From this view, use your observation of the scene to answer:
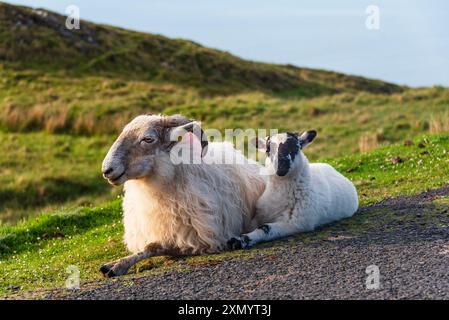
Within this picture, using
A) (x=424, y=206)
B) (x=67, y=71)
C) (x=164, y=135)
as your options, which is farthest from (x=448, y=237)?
(x=67, y=71)

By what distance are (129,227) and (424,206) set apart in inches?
210

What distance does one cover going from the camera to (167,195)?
10.1 m

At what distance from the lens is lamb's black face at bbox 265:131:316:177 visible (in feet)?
35.2

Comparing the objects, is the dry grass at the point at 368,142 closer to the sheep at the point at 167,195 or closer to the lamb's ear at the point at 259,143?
the lamb's ear at the point at 259,143

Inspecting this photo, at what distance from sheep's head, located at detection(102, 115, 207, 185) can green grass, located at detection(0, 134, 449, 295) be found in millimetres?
1435

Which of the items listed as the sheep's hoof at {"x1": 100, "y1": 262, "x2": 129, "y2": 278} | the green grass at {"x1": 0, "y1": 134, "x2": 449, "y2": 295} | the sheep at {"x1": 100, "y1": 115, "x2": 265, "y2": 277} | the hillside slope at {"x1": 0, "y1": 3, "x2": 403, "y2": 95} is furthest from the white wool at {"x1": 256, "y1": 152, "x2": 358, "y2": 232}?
the hillside slope at {"x1": 0, "y1": 3, "x2": 403, "y2": 95}

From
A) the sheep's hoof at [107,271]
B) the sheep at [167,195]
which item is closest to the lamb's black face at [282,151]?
the sheep at [167,195]

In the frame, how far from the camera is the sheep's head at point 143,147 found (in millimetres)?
9383

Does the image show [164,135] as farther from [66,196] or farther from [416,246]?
[66,196]

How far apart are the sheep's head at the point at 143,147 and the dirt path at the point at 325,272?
149cm

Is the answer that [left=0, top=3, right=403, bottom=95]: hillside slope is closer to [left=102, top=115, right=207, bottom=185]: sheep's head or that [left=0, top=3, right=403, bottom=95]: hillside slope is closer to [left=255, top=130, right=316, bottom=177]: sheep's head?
[left=255, top=130, right=316, bottom=177]: sheep's head

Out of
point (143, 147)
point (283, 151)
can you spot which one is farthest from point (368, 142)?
point (143, 147)

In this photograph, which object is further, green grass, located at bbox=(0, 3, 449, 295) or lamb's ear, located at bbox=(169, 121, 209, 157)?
green grass, located at bbox=(0, 3, 449, 295)

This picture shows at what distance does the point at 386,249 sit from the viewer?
30.9ft
